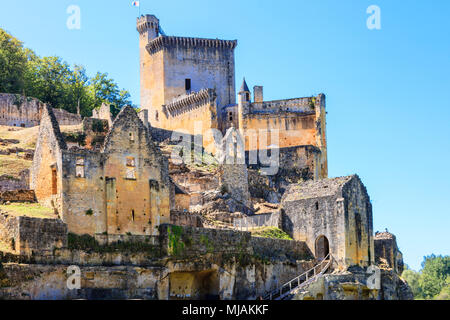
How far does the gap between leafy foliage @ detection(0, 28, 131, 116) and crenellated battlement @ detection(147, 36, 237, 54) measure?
9.22 meters

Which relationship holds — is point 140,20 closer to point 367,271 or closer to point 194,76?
point 194,76

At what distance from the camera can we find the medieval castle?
42.7 metres

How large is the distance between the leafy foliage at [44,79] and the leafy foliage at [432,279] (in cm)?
4633

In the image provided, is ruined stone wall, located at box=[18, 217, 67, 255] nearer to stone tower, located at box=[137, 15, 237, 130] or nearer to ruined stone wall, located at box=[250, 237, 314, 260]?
ruined stone wall, located at box=[250, 237, 314, 260]

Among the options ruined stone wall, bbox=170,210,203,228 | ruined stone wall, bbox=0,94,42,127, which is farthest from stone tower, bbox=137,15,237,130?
ruined stone wall, bbox=170,210,203,228

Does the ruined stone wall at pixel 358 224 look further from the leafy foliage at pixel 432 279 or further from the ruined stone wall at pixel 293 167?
the leafy foliage at pixel 432 279

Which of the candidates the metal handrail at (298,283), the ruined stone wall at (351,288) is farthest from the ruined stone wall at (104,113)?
the ruined stone wall at (351,288)

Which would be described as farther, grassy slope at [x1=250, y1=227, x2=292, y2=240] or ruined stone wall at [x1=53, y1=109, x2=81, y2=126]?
ruined stone wall at [x1=53, y1=109, x2=81, y2=126]

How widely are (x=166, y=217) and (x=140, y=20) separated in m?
57.2

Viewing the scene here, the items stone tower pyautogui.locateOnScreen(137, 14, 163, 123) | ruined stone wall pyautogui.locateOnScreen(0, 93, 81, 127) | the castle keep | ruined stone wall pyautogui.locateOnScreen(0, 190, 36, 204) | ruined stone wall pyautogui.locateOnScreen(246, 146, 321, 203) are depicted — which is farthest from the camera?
stone tower pyautogui.locateOnScreen(137, 14, 163, 123)

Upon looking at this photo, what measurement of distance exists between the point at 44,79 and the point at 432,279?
2292 inches
